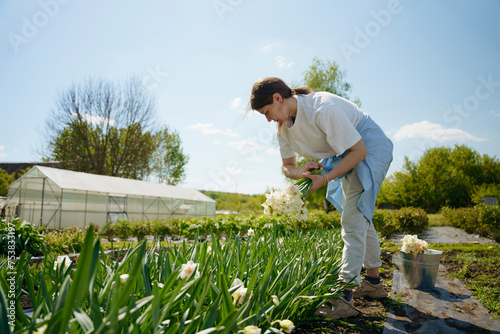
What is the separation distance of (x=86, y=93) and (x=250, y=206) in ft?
53.6

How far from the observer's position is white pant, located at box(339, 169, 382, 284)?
212cm

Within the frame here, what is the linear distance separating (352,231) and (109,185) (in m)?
14.2

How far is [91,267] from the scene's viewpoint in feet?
2.63

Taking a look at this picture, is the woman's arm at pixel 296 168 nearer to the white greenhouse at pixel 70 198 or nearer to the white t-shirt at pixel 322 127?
the white t-shirt at pixel 322 127

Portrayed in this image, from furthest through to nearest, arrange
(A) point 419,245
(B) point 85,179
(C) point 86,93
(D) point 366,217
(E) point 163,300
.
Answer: (C) point 86,93
(B) point 85,179
(A) point 419,245
(D) point 366,217
(E) point 163,300

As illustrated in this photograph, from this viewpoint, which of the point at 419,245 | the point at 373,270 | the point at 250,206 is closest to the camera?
the point at 373,270

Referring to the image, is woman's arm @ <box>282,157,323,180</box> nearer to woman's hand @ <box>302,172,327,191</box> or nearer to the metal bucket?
woman's hand @ <box>302,172,327,191</box>

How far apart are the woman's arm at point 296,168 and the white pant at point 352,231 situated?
0.28 metres

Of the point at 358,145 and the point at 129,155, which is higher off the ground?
the point at 129,155

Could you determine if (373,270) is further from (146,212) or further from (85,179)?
(146,212)

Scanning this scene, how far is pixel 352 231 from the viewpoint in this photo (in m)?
2.22

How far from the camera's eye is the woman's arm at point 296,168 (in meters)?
2.33

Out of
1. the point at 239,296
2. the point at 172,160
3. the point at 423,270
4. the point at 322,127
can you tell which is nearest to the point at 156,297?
the point at 239,296

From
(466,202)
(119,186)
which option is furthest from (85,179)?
(466,202)
